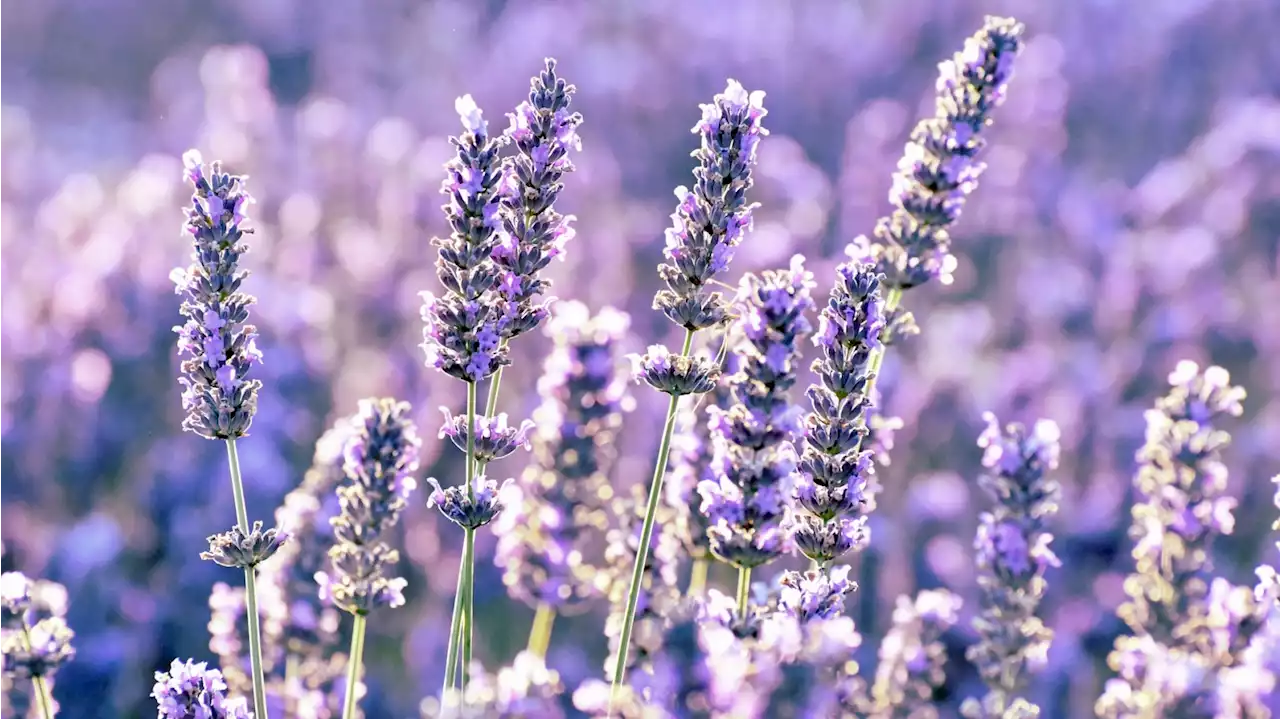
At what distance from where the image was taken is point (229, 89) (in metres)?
6.63

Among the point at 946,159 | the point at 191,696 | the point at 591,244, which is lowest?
the point at 191,696

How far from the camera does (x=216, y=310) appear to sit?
1742 millimetres

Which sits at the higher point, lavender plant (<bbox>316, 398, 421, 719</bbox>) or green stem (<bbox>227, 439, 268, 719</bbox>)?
lavender plant (<bbox>316, 398, 421, 719</bbox>)

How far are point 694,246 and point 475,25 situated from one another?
27.9ft

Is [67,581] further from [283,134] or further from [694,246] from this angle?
[283,134]

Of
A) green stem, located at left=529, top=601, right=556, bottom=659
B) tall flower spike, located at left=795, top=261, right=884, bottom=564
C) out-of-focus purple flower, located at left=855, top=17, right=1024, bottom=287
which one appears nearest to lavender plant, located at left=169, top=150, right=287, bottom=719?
tall flower spike, located at left=795, top=261, right=884, bottom=564

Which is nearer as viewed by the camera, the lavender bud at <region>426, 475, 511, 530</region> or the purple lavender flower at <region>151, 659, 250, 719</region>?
the purple lavender flower at <region>151, 659, 250, 719</region>

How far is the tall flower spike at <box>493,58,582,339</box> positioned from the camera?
176cm

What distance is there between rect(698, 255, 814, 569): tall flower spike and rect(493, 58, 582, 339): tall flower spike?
0.90ft

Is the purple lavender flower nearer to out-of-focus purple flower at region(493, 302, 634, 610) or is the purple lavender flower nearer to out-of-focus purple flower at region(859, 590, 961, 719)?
out-of-focus purple flower at region(493, 302, 634, 610)

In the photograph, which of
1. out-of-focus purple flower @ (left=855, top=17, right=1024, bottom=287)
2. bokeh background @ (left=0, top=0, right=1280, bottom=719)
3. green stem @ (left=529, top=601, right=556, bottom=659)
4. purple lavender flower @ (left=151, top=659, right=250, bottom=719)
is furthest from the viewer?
bokeh background @ (left=0, top=0, right=1280, bottom=719)

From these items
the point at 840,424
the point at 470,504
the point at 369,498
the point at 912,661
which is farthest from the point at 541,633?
the point at 840,424

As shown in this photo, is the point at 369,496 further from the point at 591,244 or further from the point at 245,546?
the point at 591,244

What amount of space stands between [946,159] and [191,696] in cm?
140
